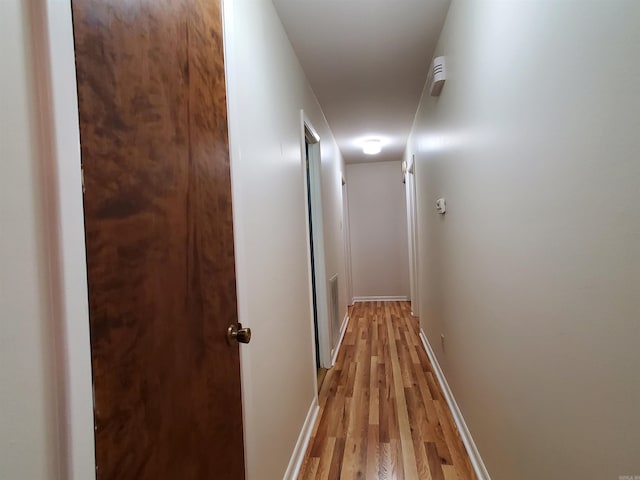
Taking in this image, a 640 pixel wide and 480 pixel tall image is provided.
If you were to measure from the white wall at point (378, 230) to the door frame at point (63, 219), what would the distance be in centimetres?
546

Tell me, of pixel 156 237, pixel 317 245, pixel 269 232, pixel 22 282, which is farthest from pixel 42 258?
pixel 317 245

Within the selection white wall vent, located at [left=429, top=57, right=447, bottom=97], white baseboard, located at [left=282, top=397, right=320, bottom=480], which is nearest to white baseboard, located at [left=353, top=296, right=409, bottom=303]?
white baseboard, located at [left=282, top=397, right=320, bottom=480]

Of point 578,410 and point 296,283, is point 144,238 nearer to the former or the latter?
point 578,410

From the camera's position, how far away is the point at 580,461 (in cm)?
79

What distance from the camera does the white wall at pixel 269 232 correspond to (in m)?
1.16

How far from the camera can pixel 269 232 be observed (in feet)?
4.97

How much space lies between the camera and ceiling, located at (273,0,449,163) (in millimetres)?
1788

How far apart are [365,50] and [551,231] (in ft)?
6.11

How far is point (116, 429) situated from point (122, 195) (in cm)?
40

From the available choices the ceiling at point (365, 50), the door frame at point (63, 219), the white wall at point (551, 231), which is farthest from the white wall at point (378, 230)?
the door frame at point (63, 219)

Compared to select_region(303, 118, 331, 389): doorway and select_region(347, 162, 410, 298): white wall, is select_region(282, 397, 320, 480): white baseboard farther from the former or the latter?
select_region(347, 162, 410, 298): white wall

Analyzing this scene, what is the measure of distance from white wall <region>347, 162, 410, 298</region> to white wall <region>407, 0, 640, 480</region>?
4067mm

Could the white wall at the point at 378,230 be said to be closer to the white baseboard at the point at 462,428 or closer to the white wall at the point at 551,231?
the white baseboard at the point at 462,428

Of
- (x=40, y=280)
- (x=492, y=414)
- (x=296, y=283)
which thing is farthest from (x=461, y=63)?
(x=40, y=280)
